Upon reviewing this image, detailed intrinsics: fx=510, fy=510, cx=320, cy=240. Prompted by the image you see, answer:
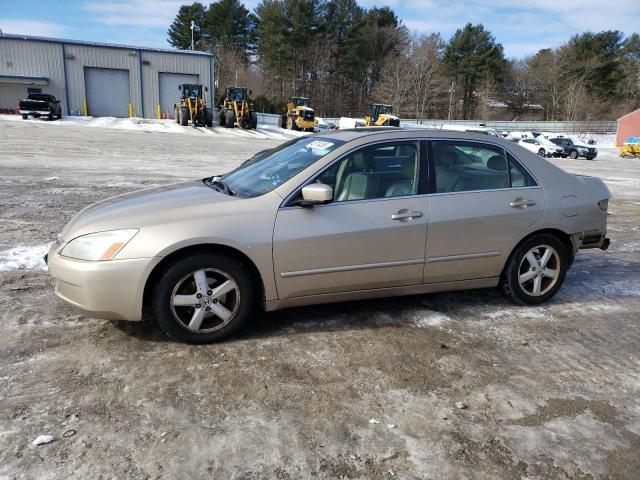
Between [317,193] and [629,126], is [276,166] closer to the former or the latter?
[317,193]

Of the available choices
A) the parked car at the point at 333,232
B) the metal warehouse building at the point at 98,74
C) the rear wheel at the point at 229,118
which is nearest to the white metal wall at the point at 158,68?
the metal warehouse building at the point at 98,74

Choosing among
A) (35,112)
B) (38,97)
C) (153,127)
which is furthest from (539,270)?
(38,97)

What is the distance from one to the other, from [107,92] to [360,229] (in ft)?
150

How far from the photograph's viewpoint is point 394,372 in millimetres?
3400

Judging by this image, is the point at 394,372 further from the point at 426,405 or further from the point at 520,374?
the point at 520,374

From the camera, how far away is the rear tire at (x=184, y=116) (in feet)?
120

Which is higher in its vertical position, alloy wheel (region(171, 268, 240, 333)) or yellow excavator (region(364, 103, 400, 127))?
yellow excavator (region(364, 103, 400, 127))

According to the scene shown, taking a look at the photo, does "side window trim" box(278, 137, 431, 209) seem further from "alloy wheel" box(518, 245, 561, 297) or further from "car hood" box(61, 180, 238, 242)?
"alloy wheel" box(518, 245, 561, 297)

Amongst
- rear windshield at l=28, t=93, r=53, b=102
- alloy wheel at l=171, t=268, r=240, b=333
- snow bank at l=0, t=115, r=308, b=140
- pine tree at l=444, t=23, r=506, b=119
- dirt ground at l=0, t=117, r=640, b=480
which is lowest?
dirt ground at l=0, t=117, r=640, b=480

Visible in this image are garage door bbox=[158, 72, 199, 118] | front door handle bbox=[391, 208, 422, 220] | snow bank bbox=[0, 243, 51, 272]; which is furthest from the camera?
garage door bbox=[158, 72, 199, 118]

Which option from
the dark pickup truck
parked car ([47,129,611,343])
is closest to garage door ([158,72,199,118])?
the dark pickup truck

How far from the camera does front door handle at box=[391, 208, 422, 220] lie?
398 cm

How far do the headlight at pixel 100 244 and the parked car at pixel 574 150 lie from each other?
36.2 metres

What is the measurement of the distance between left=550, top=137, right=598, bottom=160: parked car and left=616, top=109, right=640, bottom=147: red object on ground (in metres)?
22.5
